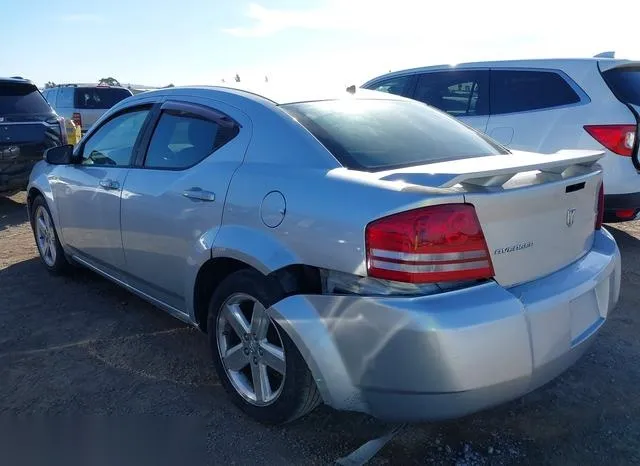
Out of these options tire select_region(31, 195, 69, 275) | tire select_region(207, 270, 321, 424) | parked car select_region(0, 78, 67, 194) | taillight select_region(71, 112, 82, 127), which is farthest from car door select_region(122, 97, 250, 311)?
taillight select_region(71, 112, 82, 127)

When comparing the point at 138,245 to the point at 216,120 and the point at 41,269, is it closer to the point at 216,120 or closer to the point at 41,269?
the point at 216,120

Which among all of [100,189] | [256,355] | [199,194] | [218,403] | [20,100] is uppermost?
[20,100]

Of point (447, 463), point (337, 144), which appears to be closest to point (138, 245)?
point (337, 144)

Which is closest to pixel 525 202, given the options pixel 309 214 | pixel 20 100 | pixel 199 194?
pixel 309 214

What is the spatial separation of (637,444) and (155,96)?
3.22 meters

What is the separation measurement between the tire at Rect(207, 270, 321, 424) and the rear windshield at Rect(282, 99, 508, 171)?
0.71 m

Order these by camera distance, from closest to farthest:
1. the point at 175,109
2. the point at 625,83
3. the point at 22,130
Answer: the point at 175,109 < the point at 625,83 < the point at 22,130

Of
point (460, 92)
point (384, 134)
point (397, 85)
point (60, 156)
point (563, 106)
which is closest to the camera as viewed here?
point (384, 134)

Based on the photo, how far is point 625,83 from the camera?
5105mm

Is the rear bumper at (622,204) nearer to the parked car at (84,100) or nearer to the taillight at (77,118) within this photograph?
the parked car at (84,100)

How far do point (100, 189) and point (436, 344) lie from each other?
267 centimetres

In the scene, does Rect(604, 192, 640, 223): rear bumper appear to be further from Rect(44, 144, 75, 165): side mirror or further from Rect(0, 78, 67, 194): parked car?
Rect(0, 78, 67, 194): parked car

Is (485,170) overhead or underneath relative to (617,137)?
underneath

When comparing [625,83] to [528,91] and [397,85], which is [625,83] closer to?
[528,91]
